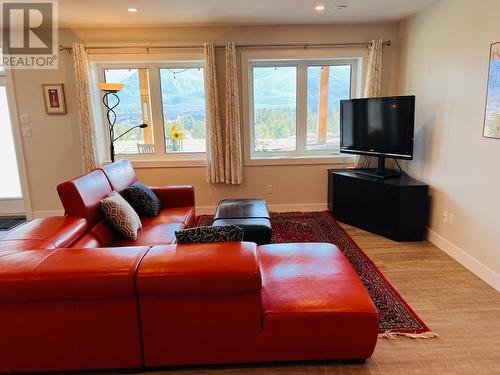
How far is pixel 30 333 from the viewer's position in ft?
5.49

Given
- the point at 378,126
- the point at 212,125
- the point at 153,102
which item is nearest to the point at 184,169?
the point at 212,125

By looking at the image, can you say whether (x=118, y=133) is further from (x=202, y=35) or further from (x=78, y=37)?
(x=202, y=35)

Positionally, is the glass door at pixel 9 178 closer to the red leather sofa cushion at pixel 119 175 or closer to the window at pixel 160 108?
the window at pixel 160 108

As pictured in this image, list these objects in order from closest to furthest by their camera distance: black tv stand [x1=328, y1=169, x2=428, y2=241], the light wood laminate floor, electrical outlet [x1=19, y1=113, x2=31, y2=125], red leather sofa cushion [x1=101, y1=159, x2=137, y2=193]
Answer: the light wood laminate floor < red leather sofa cushion [x1=101, y1=159, x2=137, y2=193] < black tv stand [x1=328, y1=169, x2=428, y2=241] < electrical outlet [x1=19, y1=113, x2=31, y2=125]

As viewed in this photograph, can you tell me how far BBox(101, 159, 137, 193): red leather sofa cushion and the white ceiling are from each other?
1.61m

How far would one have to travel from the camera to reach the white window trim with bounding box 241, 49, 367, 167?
4336mm

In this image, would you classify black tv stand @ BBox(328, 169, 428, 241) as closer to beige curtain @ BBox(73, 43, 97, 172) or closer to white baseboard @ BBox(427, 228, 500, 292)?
white baseboard @ BBox(427, 228, 500, 292)

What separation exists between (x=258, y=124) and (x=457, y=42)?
245cm

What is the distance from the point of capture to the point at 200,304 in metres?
1.67

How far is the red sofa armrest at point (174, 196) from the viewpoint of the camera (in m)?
3.66

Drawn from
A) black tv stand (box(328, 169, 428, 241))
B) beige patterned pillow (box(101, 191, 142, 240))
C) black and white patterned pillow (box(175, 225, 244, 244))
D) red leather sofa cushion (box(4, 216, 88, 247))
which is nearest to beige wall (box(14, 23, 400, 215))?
black tv stand (box(328, 169, 428, 241))

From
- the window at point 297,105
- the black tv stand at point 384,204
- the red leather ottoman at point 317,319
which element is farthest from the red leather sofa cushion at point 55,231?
the black tv stand at point 384,204

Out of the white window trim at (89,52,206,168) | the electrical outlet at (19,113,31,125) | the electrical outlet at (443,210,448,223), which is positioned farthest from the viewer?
the electrical outlet at (19,113,31,125)

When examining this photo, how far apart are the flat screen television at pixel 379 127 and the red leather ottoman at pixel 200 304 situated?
8.61 ft
